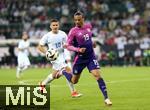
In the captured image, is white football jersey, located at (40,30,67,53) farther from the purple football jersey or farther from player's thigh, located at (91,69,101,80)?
player's thigh, located at (91,69,101,80)

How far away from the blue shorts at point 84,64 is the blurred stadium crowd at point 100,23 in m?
22.8

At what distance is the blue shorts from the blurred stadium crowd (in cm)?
2276

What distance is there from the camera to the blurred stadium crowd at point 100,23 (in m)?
40.9

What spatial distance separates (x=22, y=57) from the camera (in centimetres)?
3136

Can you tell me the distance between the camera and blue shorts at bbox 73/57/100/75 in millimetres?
16359

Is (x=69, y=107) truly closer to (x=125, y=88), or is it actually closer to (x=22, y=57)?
(x=125, y=88)

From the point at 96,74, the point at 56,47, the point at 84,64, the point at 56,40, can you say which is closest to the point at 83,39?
the point at 84,64

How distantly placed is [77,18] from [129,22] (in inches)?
1089

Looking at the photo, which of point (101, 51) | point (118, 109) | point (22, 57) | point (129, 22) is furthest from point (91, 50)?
point (129, 22)

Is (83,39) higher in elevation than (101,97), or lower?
higher

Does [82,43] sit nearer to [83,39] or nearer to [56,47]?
[83,39]

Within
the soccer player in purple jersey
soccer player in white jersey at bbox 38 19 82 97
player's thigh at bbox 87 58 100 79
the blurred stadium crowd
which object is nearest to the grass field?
soccer player in white jersey at bbox 38 19 82 97

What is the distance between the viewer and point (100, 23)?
44.1m

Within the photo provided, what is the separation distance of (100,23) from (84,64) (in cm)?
2749
